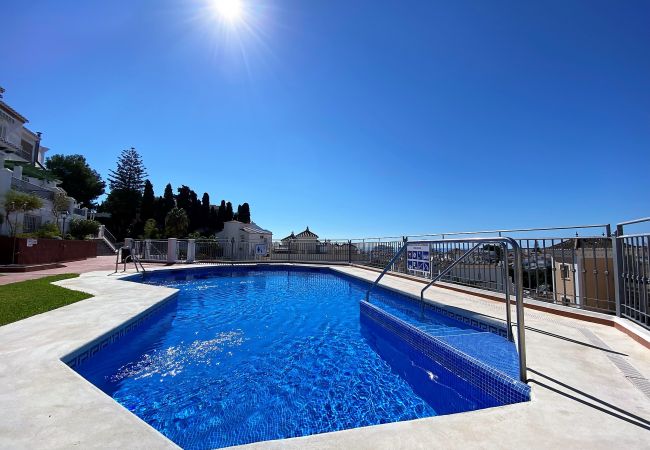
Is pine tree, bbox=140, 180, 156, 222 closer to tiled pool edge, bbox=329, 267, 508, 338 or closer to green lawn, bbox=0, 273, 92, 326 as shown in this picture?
green lawn, bbox=0, 273, 92, 326

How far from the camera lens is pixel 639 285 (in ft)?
12.1

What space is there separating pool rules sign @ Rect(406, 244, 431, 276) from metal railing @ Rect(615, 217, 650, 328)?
3312 mm

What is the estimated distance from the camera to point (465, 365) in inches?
127

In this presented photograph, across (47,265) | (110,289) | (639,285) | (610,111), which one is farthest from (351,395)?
(47,265)

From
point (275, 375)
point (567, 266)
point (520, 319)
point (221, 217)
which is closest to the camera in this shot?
point (520, 319)

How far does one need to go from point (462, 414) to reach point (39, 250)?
62.1ft

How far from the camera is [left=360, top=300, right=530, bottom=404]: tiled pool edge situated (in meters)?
2.56

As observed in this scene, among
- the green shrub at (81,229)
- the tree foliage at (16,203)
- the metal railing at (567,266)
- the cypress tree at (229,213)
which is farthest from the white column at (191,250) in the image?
the cypress tree at (229,213)

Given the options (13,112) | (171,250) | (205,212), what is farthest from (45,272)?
(205,212)

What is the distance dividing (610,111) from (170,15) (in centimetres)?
1609

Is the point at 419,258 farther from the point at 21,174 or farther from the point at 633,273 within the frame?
the point at 21,174

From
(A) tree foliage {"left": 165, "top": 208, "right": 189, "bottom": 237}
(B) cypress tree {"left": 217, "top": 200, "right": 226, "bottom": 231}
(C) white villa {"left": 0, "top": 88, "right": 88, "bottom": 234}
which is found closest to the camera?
(C) white villa {"left": 0, "top": 88, "right": 88, "bottom": 234}

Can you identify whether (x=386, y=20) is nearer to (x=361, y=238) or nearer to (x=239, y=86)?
(x=239, y=86)

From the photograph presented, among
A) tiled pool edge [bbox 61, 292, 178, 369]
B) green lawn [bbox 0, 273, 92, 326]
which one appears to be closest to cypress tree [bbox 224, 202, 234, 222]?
green lawn [bbox 0, 273, 92, 326]
